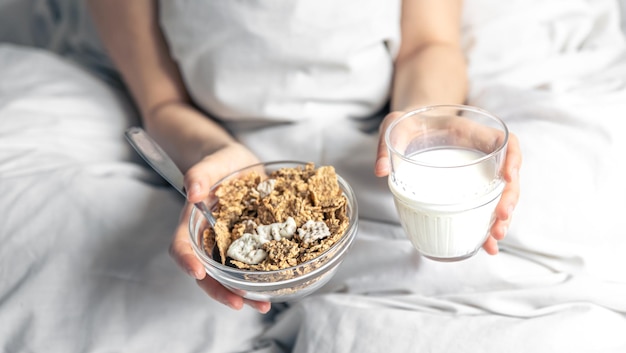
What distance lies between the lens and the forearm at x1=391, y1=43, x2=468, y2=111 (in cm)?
104

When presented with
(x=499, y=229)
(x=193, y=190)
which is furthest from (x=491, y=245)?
(x=193, y=190)

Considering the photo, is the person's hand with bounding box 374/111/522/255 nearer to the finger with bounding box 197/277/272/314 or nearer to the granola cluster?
the granola cluster

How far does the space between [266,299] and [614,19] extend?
0.81m

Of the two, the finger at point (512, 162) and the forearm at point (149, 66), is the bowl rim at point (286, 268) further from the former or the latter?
the forearm at point (149, 66)

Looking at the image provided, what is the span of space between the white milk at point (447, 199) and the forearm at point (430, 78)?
0.22 m

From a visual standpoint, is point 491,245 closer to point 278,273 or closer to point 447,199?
point 447,199

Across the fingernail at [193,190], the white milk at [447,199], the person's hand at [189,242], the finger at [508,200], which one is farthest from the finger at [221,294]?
the finger at [508,200]

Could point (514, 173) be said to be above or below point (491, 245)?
above

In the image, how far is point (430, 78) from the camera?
106cm

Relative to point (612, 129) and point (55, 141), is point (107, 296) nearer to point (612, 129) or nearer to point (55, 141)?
point (55, 141)

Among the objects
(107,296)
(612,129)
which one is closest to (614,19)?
(612,129)

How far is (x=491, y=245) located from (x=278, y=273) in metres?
0.30

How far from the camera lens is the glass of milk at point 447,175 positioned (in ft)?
2.40

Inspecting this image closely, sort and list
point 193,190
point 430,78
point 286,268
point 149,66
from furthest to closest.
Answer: point 149,66
point 430,78
point 193,190
point 286,268
